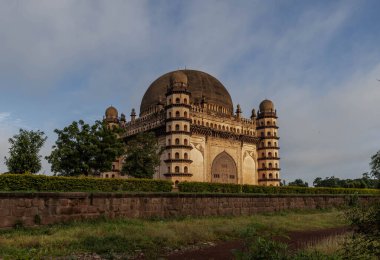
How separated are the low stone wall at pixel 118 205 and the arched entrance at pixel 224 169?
1748 centimetres

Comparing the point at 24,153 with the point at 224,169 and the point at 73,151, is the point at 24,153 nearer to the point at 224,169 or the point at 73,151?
the point at 73,151

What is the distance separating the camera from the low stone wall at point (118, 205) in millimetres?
14102

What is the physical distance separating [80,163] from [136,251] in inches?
805

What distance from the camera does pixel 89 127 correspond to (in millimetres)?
31438

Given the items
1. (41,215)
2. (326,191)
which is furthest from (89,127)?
(326,191)

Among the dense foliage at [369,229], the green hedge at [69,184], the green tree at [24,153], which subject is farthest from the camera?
the green tree at [24,153]

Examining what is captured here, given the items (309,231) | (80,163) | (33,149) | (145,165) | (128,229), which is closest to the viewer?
(128,229)

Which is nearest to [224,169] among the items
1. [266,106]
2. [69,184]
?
[266,106]

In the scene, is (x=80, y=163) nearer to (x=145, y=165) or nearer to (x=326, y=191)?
(x=145, y=165)

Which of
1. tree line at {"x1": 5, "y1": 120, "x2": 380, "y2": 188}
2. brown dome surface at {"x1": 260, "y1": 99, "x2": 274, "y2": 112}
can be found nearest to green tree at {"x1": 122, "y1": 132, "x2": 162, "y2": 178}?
tree line at {"x1": 5, "y1": 120, "x2": 380, "y2": 188}

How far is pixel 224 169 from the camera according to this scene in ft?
149

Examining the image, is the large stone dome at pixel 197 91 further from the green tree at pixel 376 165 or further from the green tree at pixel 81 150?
the green tree at pixel 376 165

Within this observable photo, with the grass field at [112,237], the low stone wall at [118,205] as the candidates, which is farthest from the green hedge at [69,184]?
the grass field at [112,237]

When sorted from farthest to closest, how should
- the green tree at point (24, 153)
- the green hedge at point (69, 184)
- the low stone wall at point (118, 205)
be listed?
1. the green tree at point (24, 153)
2. the green hedge at point (69, 184)
3. the low stone wall at point (118, 205)
